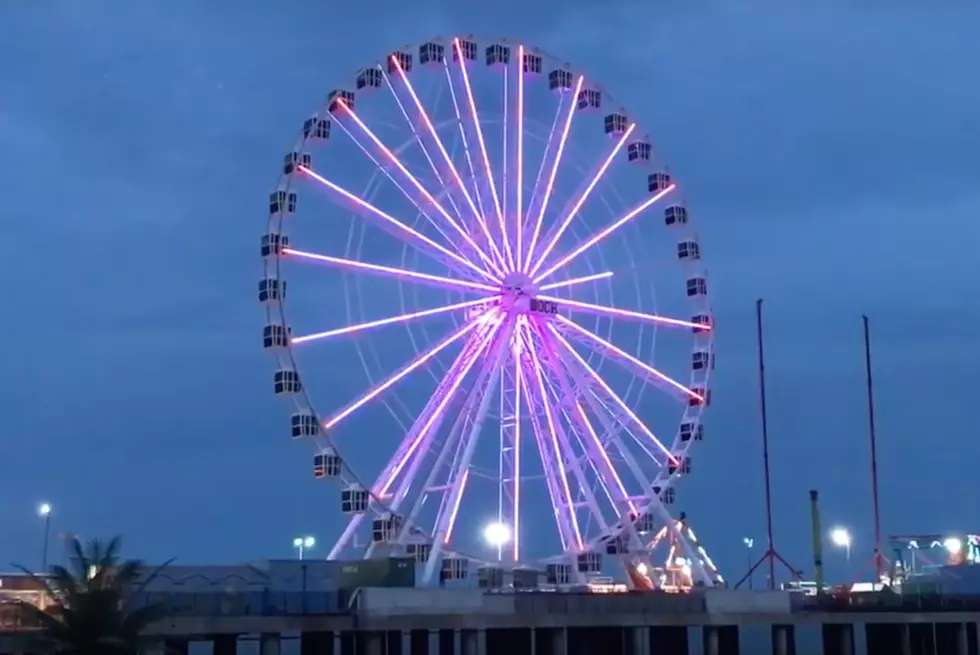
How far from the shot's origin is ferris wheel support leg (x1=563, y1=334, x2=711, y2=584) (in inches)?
2131

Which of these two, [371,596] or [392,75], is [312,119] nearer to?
[392,75]

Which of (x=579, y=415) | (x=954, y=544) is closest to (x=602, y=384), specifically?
(x=579, y=415)

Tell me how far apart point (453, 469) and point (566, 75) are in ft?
53.1

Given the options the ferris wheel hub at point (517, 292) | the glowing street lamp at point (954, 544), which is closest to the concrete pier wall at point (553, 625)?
the ferris wheel hub at point (517, 292)

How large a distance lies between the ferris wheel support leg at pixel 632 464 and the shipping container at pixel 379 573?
8659mm

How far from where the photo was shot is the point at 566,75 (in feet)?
194

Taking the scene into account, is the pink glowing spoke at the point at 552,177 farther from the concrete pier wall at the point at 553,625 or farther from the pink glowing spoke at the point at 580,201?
the concrete pier wall at the point at 553,625

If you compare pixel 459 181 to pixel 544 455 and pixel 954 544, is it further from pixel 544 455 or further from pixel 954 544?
pixel 954 544

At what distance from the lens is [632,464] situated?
56.0 metres

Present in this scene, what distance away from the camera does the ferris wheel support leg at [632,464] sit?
54.1 m

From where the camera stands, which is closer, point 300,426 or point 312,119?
point 300,426

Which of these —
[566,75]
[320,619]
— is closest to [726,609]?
[320,619]

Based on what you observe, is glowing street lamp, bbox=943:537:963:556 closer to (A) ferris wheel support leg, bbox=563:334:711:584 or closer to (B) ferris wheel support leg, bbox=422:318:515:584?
(A) ferris wheel support leg, bbox=563:334:711:584

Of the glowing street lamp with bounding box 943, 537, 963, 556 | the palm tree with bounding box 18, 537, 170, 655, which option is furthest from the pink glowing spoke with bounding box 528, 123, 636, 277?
the glowing street lamp with bounding box 943, 537, 963, 556
